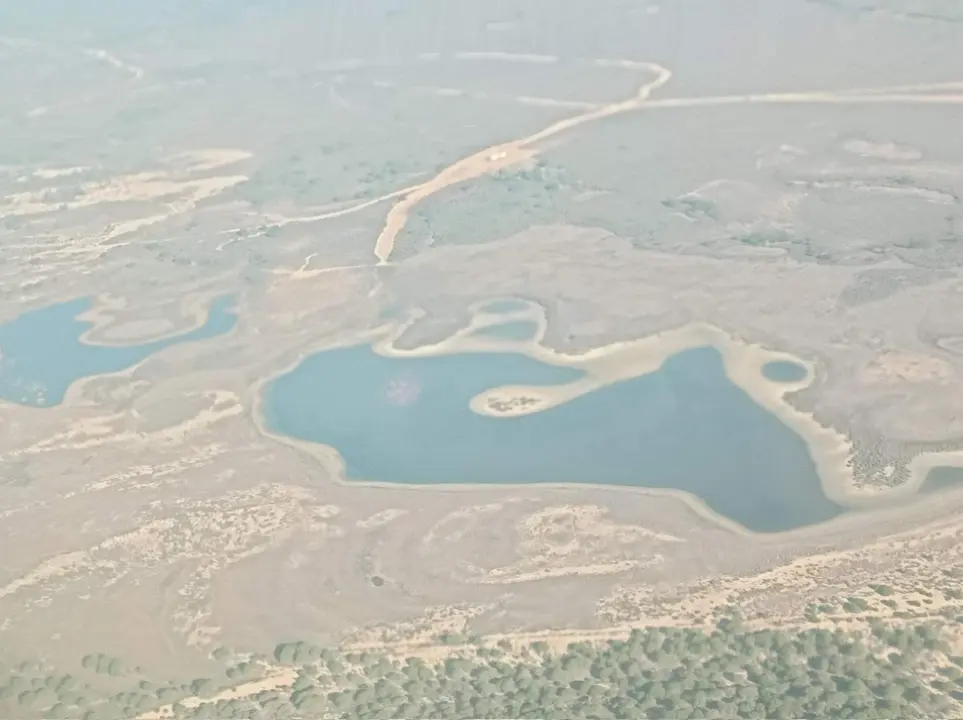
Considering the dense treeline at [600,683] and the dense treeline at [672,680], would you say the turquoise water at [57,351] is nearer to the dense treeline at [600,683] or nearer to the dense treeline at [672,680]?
the dense treeline at [600,683]

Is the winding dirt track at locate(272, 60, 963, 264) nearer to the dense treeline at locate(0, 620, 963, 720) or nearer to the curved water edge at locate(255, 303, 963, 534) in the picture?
the curved water edge at locate(255, 303, 963, 534)

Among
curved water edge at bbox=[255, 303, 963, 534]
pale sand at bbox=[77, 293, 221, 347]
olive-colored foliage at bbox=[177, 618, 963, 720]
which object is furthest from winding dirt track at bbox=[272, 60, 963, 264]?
olive-colored foliage at bbox=[177, 618, 963, 720]

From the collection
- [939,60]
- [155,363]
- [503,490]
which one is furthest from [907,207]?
[155,363]

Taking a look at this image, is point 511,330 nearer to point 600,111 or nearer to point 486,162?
point 486,162

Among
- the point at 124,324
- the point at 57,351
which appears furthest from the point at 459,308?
the point at 57,351

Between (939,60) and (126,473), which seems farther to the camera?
(939,60)

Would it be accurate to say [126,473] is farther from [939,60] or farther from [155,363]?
[939,60]
